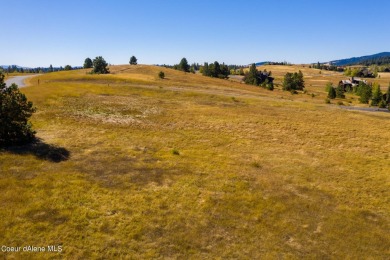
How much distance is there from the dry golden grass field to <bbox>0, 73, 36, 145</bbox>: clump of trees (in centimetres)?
178

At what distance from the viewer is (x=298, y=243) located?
57.3 ft

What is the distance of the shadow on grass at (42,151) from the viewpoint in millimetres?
28078

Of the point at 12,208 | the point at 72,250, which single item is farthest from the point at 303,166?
the point at 12,208

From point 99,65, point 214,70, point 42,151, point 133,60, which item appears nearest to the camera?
point 42,151

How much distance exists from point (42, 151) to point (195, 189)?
17185 mm

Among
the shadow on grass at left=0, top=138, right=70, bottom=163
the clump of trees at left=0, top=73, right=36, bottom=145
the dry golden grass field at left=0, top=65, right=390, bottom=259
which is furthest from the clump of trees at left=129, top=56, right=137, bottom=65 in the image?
the shadow on grass at left=0, top=138, right=70, bottom=163

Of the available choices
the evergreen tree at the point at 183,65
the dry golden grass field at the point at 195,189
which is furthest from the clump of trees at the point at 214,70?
the dry golden grass field at the point at 195,189

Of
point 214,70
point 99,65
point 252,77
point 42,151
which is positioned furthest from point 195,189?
point 214,70

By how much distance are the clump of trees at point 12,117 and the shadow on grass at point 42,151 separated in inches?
36.3

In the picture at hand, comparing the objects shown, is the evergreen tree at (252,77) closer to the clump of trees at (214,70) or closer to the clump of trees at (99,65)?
the clump of trees at (214,70)

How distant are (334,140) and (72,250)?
35.9 metres

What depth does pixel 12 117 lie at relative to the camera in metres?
29.4

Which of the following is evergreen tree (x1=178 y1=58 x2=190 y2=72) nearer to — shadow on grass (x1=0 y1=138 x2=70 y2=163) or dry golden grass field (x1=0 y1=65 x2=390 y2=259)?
dry golden grass field (x1=0 y1=65 x2=390 y2=259)

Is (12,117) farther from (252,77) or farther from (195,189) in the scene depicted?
(252,77)
